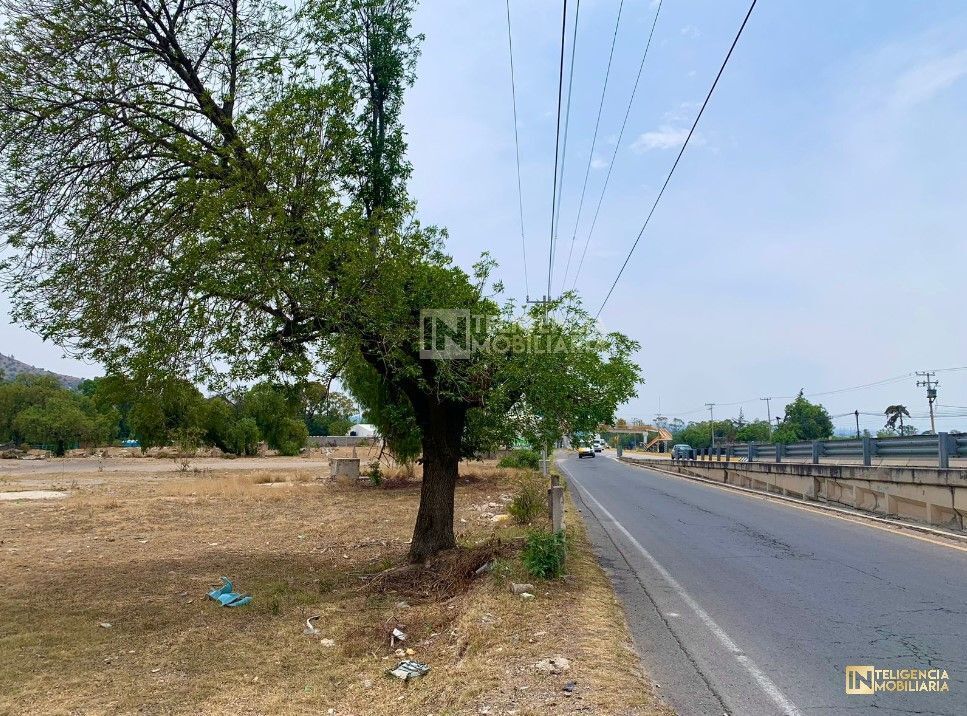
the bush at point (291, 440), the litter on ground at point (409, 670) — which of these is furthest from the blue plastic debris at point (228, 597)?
the bush at point (291, 440)

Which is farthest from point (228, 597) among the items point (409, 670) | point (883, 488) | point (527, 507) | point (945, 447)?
point (883, 488)

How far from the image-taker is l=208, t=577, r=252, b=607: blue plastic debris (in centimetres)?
927

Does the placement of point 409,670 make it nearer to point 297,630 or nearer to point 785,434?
point 297,630

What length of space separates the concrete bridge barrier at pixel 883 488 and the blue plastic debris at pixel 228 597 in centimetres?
1328

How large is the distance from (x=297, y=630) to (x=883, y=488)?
15.2m

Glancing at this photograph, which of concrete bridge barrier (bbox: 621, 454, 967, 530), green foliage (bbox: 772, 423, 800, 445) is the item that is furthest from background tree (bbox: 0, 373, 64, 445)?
green foliage (bbox: 772, 423, 800, 445)

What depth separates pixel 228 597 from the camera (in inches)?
371

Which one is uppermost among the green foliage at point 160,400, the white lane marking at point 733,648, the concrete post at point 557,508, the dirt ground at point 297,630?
the green foliage at point 160,400

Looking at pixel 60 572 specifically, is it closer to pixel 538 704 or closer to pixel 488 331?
pixel 488 331

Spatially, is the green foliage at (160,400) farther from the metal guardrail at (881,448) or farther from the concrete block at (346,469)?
the concrete block at (346,469)

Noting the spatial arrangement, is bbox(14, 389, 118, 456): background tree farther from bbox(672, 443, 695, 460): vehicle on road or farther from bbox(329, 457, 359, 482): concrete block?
bbox(672, 443, 695, 460): vehicle on road

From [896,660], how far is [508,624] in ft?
11.0

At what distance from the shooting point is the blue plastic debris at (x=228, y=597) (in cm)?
927

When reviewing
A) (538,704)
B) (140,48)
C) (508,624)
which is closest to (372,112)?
(140,48)
